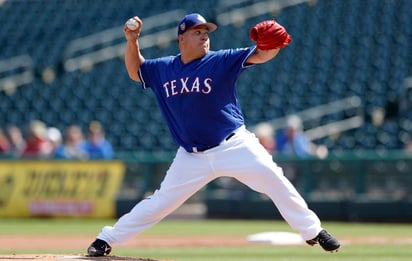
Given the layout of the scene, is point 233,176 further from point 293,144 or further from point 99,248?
point 293,144

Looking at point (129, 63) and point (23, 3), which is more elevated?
point (23, 3)

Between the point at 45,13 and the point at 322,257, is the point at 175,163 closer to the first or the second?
the point at 322,257

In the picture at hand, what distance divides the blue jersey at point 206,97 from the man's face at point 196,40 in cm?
6

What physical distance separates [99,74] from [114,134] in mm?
3302

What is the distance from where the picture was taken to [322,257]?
31.6 feet

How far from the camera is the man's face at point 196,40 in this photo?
731cm

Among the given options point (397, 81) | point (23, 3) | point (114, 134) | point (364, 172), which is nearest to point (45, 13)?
point (23, 3)

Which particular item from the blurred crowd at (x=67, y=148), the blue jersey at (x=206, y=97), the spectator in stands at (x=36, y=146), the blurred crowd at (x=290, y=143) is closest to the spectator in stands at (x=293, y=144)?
the blurred crowd at (x=290, y=143)

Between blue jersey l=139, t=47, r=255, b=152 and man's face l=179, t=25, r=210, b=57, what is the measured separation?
60mm

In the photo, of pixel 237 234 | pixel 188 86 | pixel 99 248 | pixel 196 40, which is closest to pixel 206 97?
pixel 188 86

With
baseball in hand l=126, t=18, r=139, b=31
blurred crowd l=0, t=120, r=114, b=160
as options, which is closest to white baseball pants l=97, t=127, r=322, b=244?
baseball in hand l=126, t=18, r=139, b=31

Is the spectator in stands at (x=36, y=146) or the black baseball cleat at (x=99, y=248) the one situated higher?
the spectator in stands at (x=36, y=146)

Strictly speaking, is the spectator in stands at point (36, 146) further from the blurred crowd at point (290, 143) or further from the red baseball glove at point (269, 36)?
the red baseball glove at point (269, 36)

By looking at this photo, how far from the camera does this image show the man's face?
7309mm
